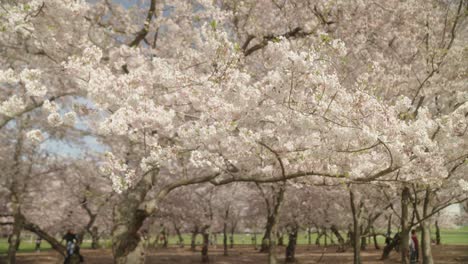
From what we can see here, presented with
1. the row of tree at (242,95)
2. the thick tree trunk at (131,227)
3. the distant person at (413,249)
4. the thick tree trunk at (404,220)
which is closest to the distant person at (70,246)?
the row of tree at (242,95)

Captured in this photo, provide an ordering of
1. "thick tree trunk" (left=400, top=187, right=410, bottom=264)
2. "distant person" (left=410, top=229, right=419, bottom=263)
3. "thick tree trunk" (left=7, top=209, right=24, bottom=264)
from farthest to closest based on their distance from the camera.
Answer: "distant person" (left=410, top=229, right=419, bottom=263), "thick tree trunk" (left=7, top=209, right=24, bottom=264), "thick tree trunk" (left=400, top=187, right=410, bottom=264)

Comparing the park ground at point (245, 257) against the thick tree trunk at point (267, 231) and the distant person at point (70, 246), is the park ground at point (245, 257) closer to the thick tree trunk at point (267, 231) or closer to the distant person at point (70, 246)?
the distant person at point (70, 246)

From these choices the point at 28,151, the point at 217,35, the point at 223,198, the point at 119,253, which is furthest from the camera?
the point at 223,198

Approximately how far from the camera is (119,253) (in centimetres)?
1126

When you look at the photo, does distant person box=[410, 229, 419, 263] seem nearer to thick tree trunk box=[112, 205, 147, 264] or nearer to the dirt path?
the dirt path

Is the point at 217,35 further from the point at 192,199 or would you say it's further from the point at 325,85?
the point at 192,199

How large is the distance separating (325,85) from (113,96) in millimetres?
3360

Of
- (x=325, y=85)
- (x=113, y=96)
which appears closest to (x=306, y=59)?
(x=325, y=85)

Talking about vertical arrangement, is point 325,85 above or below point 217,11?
below

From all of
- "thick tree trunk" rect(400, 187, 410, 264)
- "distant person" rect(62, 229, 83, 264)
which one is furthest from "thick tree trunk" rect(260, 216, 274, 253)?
"distant person" rect(62, 229, 83, 264)

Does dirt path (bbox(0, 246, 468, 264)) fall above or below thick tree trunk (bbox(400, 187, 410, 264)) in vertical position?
below

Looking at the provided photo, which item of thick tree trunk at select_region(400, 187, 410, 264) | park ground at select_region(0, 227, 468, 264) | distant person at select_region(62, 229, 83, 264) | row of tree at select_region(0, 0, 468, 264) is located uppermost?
row of tree at select_region(0, 0, 468, 264)

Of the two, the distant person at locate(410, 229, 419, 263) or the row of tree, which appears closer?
the row of tree

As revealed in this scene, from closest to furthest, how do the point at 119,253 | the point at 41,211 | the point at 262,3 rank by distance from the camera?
the point at 119,253 < the point at 262,3 < the point at 41,211
